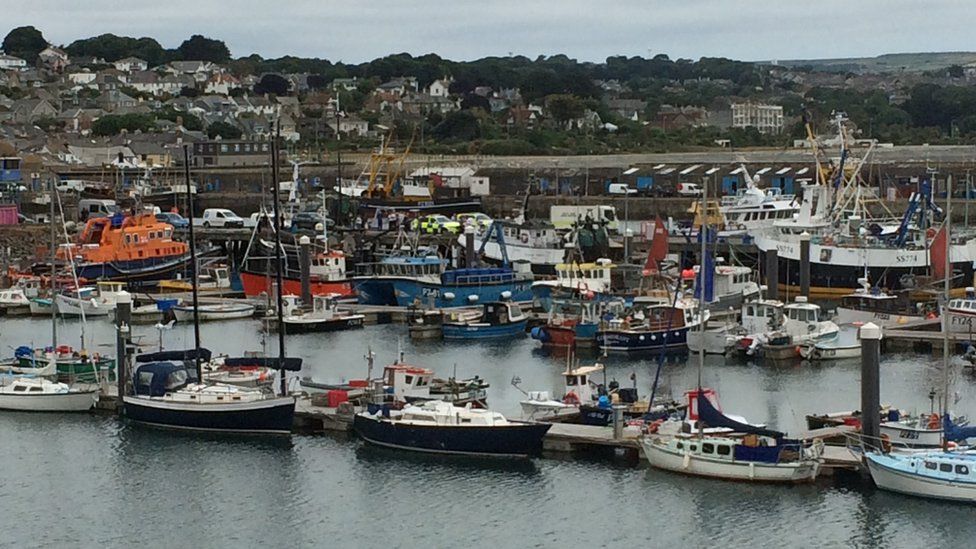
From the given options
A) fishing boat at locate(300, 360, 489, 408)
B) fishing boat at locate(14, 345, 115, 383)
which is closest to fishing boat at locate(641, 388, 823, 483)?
fishing boat at locate(300, 360, 489, 408)

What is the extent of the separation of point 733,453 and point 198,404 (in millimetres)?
10826

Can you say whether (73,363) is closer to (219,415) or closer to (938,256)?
(219,415)

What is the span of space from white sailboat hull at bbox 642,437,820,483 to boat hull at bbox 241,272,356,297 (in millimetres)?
24908

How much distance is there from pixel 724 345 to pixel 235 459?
1462 centimetres

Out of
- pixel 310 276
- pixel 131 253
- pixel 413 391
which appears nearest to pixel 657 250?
pixel 310 276

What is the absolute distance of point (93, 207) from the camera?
77188mm

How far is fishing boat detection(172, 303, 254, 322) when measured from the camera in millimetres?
52062

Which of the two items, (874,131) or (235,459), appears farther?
(874,131)

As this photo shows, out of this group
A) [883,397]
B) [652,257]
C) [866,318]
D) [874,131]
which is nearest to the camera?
[883,397]

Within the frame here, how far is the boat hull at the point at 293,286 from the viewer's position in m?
54.9

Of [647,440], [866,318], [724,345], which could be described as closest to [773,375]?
[724,345]

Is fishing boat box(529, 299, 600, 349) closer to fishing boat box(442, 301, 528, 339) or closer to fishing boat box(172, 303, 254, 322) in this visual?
fishing boat box(442, 301, 528, 339)

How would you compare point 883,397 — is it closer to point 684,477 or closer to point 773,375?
point 773,375

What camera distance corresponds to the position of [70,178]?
90.6 m
